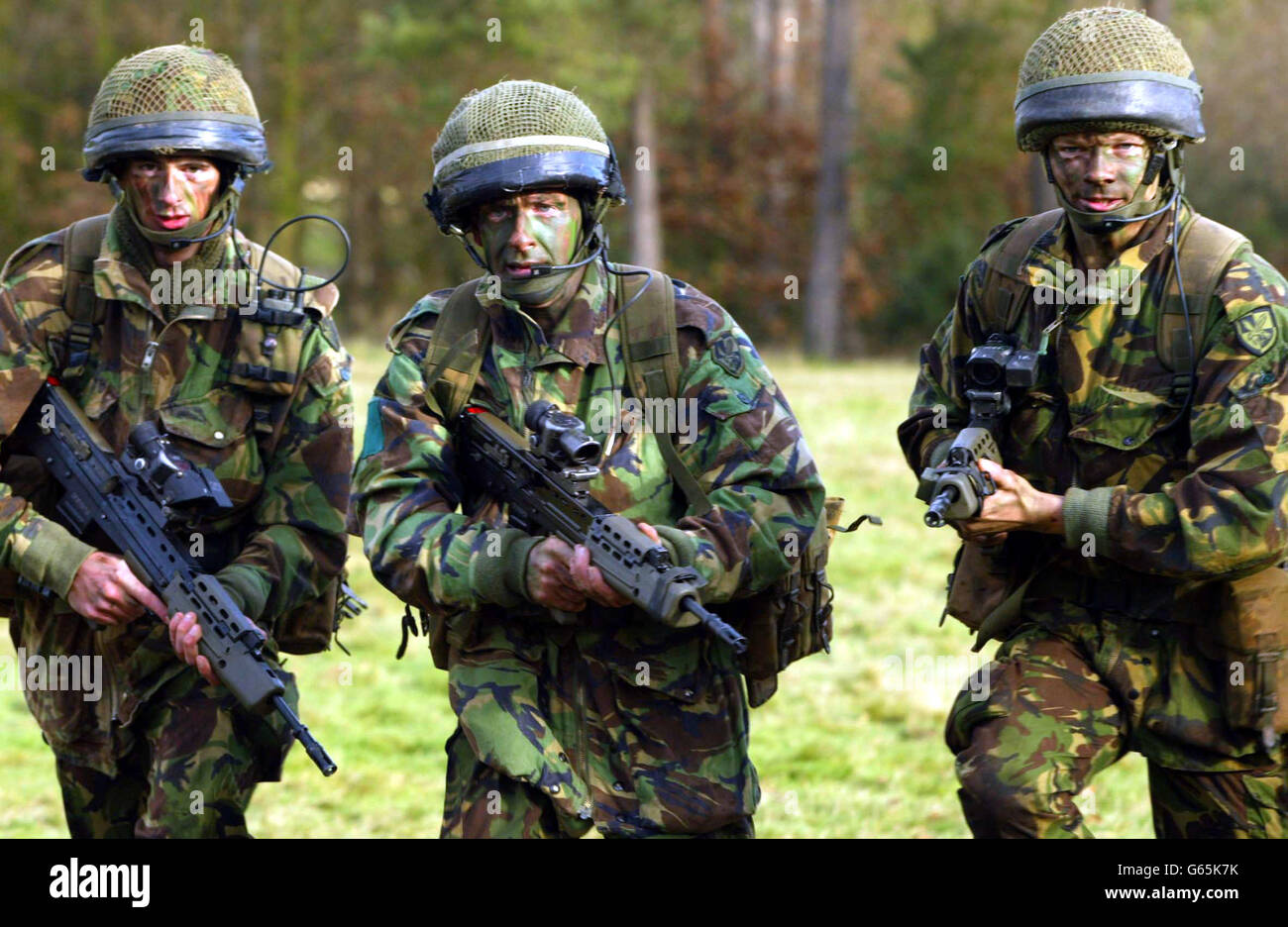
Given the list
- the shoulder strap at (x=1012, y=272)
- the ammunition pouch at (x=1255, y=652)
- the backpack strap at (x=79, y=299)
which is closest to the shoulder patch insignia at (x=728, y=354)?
the shoulder strap at (x=1012, y=272)

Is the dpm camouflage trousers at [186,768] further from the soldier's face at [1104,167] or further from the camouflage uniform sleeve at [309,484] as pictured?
the soldier's face at [1104,167]

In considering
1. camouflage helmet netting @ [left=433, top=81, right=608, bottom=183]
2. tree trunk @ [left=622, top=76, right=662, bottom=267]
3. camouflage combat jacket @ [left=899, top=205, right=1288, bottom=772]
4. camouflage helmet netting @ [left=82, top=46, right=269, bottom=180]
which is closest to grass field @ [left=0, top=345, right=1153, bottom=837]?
camouflage combat jacket @ [left=899, top=205, right=1288, bottom=772]

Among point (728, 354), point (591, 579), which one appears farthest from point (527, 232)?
point (591, 579)

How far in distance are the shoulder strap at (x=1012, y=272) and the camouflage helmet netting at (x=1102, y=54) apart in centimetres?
24

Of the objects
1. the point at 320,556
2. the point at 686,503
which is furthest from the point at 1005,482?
the point at 320,556

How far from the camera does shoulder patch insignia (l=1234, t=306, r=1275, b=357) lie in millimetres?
4719

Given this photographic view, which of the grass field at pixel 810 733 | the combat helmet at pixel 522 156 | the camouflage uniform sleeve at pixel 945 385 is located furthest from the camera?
the grass field at pixel 810 733

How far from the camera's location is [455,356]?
5.10m

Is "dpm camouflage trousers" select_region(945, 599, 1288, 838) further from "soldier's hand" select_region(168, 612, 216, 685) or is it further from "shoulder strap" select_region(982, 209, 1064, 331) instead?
"soldier's hand" select_region(168, 612, 216, 685)

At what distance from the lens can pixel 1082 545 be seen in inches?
193

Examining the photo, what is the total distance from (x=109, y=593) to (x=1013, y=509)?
2654 millimetres

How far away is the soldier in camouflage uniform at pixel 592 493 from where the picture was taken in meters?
4.92

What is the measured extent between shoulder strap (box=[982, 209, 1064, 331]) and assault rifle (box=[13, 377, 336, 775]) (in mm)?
2285

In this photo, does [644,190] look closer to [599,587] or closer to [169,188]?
[169,188]
